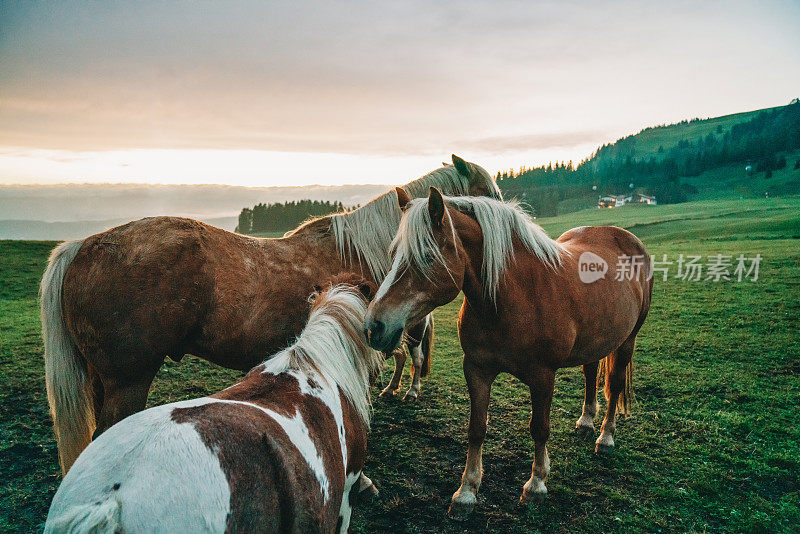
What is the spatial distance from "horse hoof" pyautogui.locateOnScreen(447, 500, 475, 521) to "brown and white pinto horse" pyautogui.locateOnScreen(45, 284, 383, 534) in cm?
129

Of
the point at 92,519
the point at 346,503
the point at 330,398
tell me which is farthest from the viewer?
the point at 346,503

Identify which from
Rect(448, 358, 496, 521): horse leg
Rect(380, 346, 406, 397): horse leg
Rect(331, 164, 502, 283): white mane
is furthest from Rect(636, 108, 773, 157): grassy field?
Rect(448, 358, 496, 521): horse leg

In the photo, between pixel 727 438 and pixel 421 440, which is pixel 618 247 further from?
pixel 421 440

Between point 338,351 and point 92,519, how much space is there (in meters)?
1.45

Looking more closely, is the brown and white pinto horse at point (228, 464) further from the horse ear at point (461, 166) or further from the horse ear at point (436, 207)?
the horse ear at point (461, 166)

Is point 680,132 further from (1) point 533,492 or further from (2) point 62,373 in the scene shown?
(2) point 62,373

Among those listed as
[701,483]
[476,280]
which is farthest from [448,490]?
[701,483]

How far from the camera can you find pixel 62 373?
3.19 m

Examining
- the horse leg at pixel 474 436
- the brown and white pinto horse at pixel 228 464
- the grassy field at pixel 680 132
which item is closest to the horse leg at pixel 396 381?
the horse leg at pixel 474 436

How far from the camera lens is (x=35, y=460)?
4141 mm

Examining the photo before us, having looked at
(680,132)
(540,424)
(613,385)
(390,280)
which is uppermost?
(680,132)

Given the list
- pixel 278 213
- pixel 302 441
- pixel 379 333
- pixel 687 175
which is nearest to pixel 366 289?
pixel 379 333

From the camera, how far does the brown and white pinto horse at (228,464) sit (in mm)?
1424

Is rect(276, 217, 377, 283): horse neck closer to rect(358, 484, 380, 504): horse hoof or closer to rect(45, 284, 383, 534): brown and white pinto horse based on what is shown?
rect(45, 284, 383, 534): brown and white pinto horse
